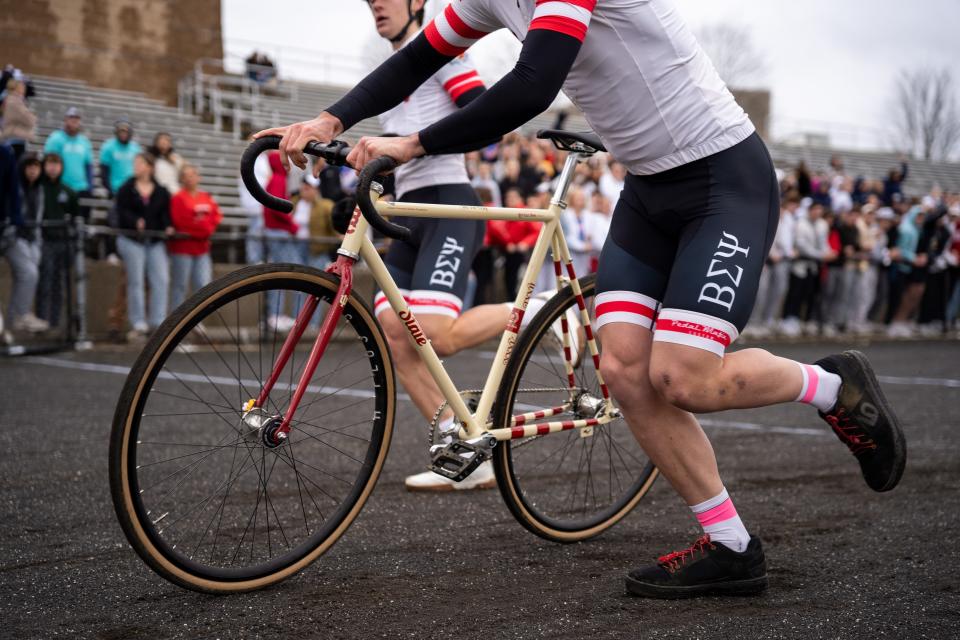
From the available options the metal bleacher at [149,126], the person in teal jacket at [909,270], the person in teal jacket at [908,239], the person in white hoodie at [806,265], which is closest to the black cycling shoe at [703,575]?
the person in white hoodie at [806,265]

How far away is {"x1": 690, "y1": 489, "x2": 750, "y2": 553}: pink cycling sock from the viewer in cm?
318

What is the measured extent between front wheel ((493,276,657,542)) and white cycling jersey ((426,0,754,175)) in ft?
3.08

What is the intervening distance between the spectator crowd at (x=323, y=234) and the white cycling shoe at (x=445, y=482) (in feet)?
12.8

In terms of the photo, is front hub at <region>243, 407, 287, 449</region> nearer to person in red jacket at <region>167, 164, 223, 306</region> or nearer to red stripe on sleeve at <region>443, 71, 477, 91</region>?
red stripe on sleeve at <region>443, 71, 477, 91</region>

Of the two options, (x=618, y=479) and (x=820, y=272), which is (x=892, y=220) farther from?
(x=618, y=479)

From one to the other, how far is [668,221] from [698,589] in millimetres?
1124

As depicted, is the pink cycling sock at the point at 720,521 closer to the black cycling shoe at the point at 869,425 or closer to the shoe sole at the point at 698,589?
the shoe sole at the point at 698,589

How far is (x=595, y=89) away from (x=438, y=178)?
1757mm

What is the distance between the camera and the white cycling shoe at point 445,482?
466 cm

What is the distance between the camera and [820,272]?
16688mm

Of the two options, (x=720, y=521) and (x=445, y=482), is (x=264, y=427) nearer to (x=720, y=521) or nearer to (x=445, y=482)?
(x=720, y=521)

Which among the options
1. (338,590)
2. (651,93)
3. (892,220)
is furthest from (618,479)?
(892,220)

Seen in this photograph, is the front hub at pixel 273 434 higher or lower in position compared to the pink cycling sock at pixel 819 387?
lower

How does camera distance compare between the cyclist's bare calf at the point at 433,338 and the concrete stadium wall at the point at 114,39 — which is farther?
the concrete stadium wall at the point at 114,39
